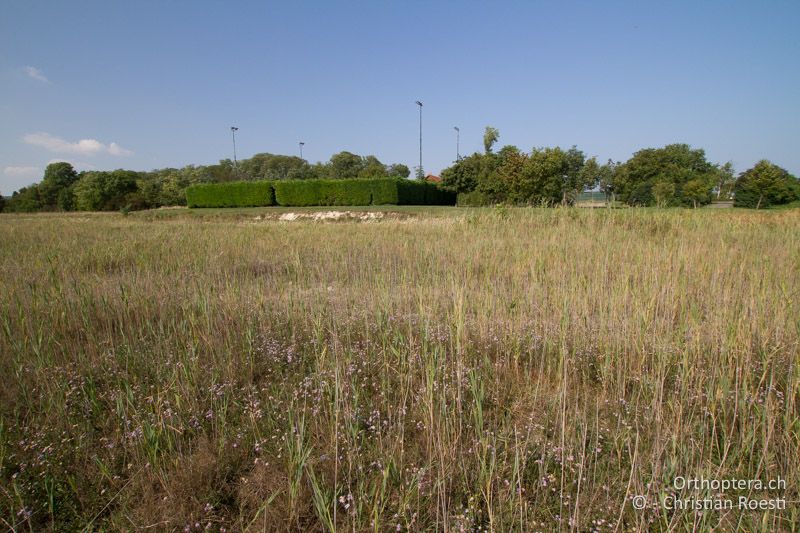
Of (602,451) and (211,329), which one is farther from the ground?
(211,329)

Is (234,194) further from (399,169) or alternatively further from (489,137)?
(399,169)

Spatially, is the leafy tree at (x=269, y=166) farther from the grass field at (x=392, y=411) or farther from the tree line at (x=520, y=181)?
the grass field at (x=392, y=411)

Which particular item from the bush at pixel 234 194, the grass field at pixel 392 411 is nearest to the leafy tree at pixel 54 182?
the bush at pixel 234 194

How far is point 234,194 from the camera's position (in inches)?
1377

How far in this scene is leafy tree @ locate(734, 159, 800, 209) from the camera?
1072 inches

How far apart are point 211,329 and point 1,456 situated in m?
1.49

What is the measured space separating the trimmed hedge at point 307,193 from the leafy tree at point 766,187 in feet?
83.8

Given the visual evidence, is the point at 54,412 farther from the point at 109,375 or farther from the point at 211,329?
the point at 211,329

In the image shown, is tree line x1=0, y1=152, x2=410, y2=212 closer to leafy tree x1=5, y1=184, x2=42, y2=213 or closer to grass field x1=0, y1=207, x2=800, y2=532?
leafy tree x1=5, y1=184, x2=42, y2=213

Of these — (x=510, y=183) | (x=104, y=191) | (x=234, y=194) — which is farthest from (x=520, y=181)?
(x=104, y=191)

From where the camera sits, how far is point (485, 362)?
249 cm

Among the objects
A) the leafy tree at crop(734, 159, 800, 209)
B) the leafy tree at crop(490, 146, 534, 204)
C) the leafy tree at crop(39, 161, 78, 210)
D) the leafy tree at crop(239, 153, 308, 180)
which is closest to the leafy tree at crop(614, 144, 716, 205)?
the leafy tree at crop(734, 159, 800, 209)

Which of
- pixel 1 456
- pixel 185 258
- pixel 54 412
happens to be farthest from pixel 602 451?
pixel 185 258

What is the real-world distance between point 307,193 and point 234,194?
26.5 feet
